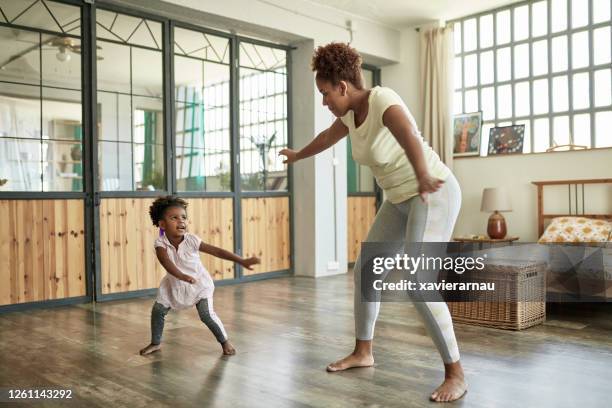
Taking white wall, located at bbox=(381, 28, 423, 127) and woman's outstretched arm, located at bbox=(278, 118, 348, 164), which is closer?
woman's outstretched arm, located at bbox=(278, 118, 348, 164)

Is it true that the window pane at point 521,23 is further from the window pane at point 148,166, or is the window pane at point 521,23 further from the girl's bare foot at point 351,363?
the girl's bare foot at point 351,363

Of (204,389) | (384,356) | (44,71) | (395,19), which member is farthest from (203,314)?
(395,19)

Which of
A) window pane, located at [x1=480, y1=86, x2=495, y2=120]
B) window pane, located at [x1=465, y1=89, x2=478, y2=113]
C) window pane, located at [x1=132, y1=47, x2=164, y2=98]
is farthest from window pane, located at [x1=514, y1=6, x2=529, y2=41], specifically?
window pane, located at [x1=132, y1=47, x2=164, y2=98]

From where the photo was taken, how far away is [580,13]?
228 inches

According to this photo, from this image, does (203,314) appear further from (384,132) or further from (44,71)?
(44,71)

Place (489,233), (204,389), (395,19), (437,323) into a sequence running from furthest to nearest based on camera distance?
(395,19)
(489,233)
(204,389)
(437,323)

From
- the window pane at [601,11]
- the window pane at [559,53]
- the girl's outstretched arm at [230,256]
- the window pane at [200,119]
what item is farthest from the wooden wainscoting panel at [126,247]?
the window pane at [601,11]

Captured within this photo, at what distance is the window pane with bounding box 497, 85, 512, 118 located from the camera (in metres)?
6.33

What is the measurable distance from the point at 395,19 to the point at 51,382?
18.1 feet

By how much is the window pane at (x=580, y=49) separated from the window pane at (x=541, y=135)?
24.8 inches

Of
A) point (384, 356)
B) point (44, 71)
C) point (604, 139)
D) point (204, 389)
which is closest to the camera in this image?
point (204, 389)

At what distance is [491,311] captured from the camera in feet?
11.4

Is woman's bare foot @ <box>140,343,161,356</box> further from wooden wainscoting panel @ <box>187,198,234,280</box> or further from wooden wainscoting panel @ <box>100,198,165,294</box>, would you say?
wooden wainscoting panel @ <box>187,198,234,280</box>

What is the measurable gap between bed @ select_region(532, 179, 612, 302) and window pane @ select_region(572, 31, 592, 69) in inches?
47.4
